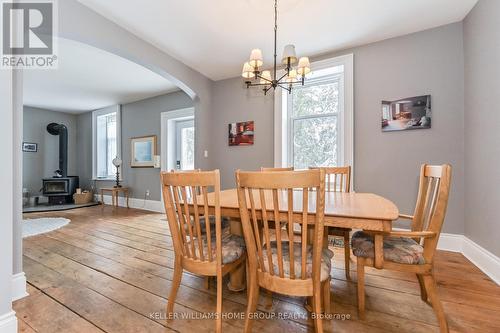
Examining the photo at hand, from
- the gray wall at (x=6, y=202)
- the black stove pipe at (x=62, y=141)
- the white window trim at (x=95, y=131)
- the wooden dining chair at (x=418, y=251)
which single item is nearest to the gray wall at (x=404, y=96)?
the wooden dining chair at (x=418, y=251)

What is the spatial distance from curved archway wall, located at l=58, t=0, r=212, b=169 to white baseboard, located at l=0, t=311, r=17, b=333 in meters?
2.17

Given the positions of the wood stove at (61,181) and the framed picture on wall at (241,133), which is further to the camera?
the wood stove at (61,181)

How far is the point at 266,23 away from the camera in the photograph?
2564mm

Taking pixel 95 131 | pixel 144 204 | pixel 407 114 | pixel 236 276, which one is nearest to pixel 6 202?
pixel 236 276

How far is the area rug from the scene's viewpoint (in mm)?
3424

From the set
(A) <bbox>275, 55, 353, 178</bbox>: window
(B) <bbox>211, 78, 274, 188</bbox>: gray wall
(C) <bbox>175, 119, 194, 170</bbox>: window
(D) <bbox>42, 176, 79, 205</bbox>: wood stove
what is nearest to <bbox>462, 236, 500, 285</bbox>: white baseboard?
(A) <bbox>275, 55, 353, 178</bbox>: window

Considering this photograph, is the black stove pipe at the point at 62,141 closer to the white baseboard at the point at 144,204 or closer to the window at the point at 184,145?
the white baseboard at the point at 144,204

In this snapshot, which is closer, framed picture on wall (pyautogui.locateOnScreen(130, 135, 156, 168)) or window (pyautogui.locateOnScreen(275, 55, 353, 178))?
window (pyautogui.locateOnScreen(275, 55, 353, 178))

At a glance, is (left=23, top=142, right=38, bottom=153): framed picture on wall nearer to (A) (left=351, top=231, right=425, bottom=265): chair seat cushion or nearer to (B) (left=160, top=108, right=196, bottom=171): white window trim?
(B) (left=160, top=108, right=196, bottom=171): white window trim

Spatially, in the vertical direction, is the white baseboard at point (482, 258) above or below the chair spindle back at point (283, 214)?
below

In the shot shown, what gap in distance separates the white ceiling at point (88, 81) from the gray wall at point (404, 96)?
10.8 feet

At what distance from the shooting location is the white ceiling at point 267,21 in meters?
2.25

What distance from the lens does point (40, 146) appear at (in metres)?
6.19

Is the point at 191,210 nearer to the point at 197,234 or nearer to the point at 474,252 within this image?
the point at 197,234
